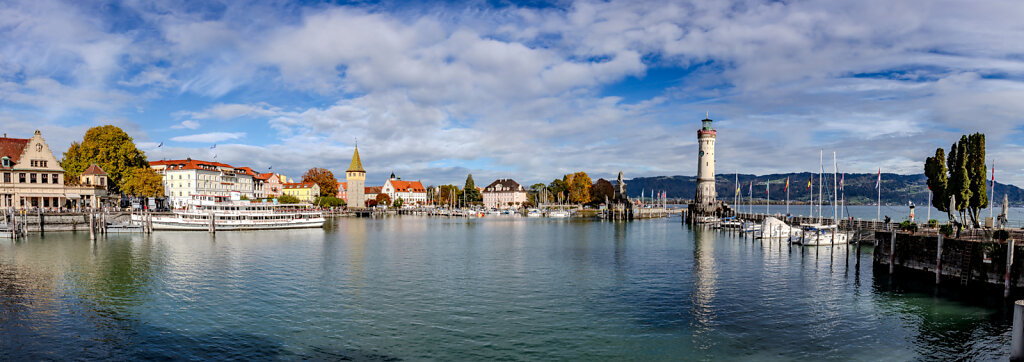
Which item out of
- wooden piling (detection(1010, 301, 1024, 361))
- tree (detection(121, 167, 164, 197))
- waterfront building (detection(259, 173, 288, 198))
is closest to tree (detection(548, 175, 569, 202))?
waterfront building (detection(259, 173, 288, 198))

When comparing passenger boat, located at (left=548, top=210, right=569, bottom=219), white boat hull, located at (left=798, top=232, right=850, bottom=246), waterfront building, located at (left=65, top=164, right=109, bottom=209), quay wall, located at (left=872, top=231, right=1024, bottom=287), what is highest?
Answer: waterfront building, located at (left=65, top=164, right=109, bottom=209)

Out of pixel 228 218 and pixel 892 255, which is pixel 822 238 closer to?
pixel 892 255

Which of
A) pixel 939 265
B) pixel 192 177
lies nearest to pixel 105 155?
pixel 192 177

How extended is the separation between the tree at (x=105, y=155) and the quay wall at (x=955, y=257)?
97.9m

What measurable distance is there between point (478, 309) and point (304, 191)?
510ft

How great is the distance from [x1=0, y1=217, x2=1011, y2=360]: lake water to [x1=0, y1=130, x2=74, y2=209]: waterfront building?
102 ft

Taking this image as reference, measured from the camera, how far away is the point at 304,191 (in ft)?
547

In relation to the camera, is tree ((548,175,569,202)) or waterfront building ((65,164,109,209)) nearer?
waterfront building ((65,164,109,209))

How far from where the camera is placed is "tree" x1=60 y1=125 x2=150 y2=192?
7888cm

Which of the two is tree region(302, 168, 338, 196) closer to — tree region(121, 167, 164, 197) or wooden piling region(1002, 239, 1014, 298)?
tree region(121, 167, 164, 197)

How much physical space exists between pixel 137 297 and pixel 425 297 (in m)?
15.5

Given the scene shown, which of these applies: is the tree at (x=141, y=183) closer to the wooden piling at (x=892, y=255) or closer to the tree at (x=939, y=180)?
→ the wooden piling at (x=892, y=255)

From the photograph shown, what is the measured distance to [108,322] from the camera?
22.7 meters

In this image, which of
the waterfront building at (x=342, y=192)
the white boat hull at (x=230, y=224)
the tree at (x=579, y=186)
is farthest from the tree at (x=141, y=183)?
the tree at (x=579, y=186)
